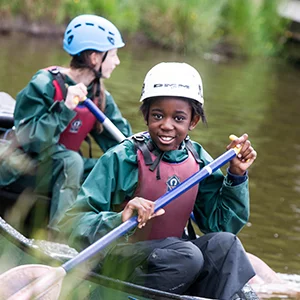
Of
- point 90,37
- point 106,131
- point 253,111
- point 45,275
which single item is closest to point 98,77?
point 90,37

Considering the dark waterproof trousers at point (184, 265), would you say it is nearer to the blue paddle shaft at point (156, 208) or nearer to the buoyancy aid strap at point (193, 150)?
Result: the blue paddle shaft at point (156, 208)

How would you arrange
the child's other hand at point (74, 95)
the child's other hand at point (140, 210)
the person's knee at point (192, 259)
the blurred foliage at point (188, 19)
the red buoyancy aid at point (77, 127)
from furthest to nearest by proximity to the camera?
1. the blurred foliage at point (188, 19)
2. the red buoyancy aid at point (77, 127)
3. the child's other hand at point (74, 95)
4. the person's knee at point (192, 259)
5. the child's other hand at point (140, 210)

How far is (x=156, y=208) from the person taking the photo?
124 inches

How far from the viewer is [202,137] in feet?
28.7

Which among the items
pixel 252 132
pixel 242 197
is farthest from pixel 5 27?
pixel 242 197

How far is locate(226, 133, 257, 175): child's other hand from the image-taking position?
340cm

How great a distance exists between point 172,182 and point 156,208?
326 millimetres

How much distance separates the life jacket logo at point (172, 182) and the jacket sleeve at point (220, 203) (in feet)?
0.61

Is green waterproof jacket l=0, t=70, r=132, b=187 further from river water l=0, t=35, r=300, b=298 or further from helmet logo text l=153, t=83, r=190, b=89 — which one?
helmet logo text l=153, t=83, r=190, b=89

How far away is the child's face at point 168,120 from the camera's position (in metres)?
3.35

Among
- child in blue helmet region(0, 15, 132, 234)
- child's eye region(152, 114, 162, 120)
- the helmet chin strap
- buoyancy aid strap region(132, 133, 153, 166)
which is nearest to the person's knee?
buoyancy aid strap region(132, 133, 153, 166)

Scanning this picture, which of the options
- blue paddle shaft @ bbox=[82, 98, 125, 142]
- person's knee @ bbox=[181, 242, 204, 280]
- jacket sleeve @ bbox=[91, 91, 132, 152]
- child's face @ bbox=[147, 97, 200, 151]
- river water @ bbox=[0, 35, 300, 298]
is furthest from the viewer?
river water @ bbox=[0, 35, 300, 298]

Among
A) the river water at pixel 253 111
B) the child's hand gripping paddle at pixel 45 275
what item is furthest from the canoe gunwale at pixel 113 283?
the river water at pixel 253 111

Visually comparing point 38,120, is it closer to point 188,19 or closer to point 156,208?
point 156,208
